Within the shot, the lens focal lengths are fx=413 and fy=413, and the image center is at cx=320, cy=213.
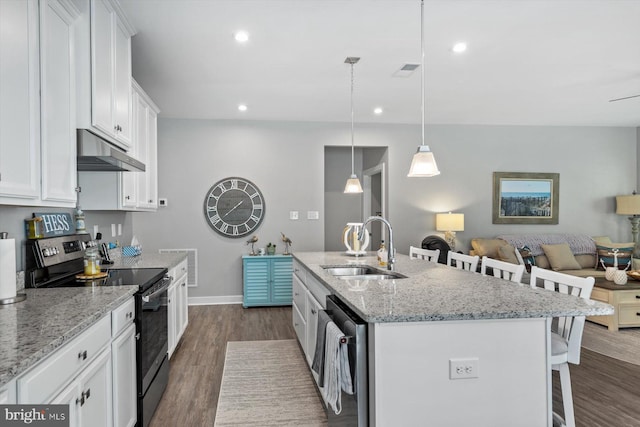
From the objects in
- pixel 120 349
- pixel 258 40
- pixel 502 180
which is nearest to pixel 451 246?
pixel 502 180

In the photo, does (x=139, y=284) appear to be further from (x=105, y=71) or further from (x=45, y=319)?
(x=105, y=71)

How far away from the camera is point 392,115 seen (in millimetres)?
5578

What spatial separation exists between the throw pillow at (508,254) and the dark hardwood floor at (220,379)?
174 cm

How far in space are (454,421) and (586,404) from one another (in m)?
1.62

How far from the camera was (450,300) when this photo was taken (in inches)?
72.4

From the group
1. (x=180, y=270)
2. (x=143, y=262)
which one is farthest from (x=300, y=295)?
(x=143, y=262)

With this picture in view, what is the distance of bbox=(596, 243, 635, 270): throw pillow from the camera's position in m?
5.29

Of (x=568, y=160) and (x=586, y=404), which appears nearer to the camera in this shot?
(x=586, y=404)

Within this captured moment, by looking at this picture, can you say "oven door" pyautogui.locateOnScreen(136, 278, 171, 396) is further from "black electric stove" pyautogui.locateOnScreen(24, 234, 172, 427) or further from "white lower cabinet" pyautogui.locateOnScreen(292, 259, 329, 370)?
"white lower cabinet" pyautogui.locateOnScreen(292, 259, 329, 370)

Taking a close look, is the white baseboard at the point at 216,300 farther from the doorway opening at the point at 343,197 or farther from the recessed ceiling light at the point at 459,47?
the recessed ceiling light at the point at 459,47

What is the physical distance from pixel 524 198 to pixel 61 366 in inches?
252

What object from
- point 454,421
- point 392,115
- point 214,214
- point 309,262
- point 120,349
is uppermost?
point 392,115

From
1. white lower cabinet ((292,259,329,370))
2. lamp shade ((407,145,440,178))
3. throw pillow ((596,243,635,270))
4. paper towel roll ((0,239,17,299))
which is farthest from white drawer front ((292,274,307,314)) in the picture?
throw pillow ((596,243,635,270))

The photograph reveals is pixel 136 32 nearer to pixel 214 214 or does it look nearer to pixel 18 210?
pixel 18 210
